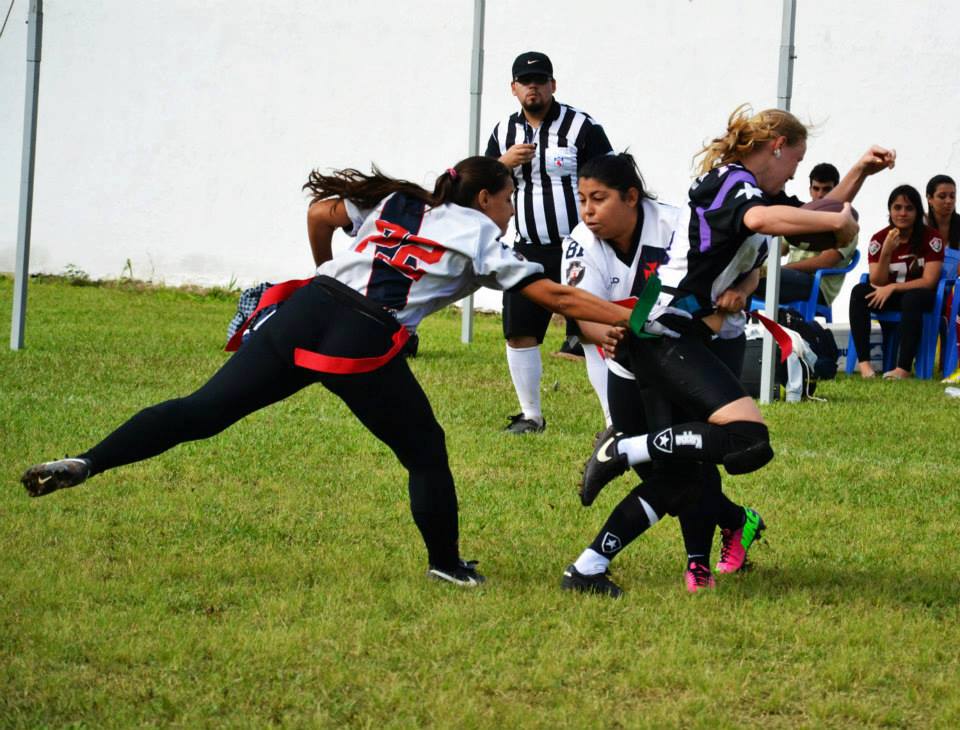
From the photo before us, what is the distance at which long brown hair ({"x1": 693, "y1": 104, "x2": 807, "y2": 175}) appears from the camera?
15.7 ft

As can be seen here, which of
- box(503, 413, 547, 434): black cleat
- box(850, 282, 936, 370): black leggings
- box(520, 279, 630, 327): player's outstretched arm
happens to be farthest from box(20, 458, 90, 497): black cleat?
box(850, 282, 936, 370): black leggings

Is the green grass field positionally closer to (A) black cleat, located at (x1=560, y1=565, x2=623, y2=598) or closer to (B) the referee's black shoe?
(A) black cleat, located at (x1=560, y1=565, x2=623, y2=598)

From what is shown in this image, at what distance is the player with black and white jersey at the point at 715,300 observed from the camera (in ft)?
15.5

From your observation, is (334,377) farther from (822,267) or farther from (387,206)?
(822,267)

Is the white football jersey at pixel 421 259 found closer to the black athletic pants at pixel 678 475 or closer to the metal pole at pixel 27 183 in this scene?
the black athletic pants at pixel 678 475

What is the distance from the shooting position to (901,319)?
11.9 meters

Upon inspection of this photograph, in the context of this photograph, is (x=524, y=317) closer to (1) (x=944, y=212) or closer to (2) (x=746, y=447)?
(2) (x=746, y=447)

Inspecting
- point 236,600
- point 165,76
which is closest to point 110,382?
point 236,600

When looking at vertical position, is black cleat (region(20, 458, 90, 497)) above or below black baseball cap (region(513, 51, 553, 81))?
below

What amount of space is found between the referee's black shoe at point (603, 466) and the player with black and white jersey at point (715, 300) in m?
0.07

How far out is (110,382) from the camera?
9.96 m

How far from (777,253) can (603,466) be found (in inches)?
202

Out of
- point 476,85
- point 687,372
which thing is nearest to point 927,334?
point 476,85

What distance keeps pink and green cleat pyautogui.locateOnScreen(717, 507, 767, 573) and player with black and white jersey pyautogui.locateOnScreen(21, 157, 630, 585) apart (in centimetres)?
100
